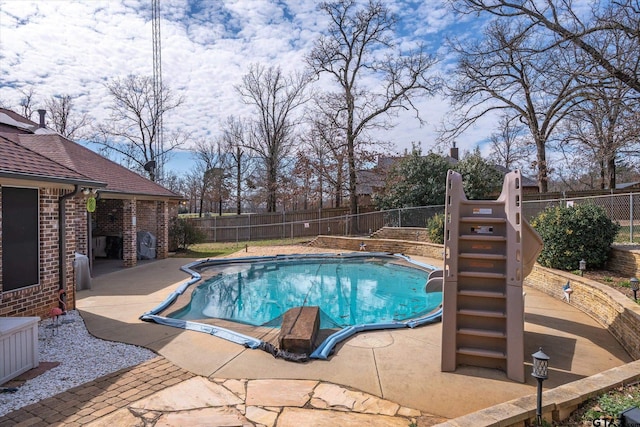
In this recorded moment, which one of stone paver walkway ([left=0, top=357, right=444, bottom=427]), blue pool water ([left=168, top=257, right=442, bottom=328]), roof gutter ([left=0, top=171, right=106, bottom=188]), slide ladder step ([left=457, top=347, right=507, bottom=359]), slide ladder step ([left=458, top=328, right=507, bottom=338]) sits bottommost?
blue pool water ([left=168, top=257, right=442, bottom=328])

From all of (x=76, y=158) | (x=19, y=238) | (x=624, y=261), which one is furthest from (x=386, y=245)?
(x=19, y=238)

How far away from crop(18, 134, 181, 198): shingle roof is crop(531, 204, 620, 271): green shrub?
1130cm

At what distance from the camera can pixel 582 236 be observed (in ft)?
24.6

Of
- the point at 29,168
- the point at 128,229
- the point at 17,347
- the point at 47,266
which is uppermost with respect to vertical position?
the point at 29,168

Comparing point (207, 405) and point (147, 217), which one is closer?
point (207, 405)

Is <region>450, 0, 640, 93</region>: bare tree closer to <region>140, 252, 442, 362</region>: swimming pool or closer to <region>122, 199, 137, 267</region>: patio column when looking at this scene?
<region>140, 252, 442, 362</region>: swimming pool

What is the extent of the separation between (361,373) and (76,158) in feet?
38.0

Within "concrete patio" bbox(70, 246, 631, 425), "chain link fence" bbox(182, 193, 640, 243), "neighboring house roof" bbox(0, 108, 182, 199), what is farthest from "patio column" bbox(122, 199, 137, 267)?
"chain link fence" bbox(182, 193, 640, 243)

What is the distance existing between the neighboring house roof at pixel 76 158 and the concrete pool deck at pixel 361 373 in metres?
5.92

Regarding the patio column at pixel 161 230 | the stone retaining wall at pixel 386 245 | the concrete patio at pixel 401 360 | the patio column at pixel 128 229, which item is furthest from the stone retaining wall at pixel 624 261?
the patio column at pixel 161 230

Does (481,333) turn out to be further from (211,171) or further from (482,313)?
(211,171)

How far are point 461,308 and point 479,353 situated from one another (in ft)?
1.74

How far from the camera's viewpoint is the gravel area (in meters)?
3.58

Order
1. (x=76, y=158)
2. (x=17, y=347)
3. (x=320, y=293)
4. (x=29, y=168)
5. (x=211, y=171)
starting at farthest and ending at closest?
(x=211, y=171) → (x=76, y=158) → (x=320, y=293) → (x=29, y=168) → (x=17, y=347)
